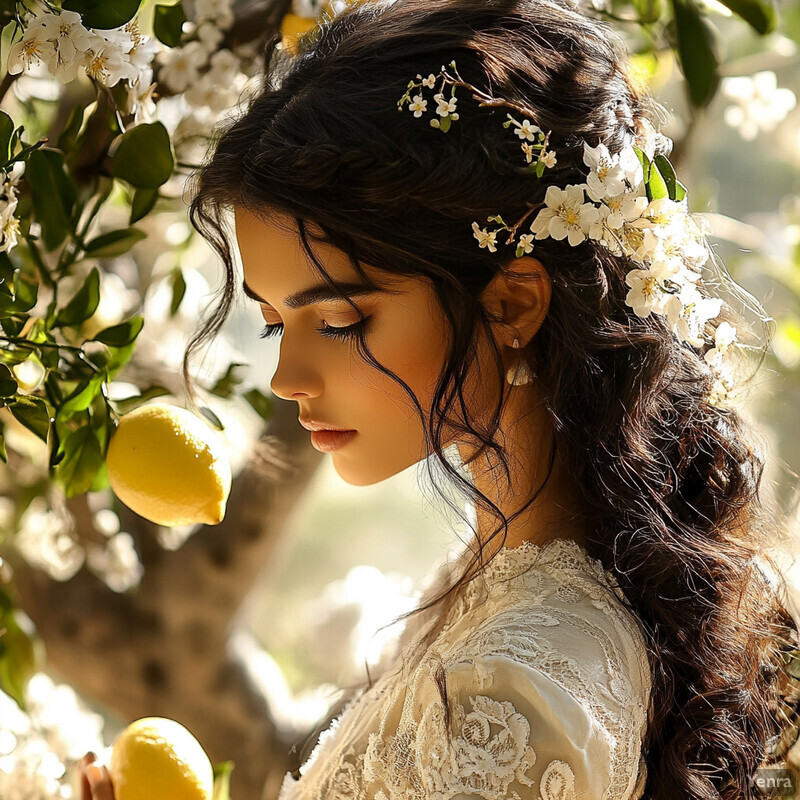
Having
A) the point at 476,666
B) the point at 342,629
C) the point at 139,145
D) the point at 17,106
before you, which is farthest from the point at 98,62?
the point at 342,629

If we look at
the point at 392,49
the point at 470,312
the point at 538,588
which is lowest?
the point at 538,588

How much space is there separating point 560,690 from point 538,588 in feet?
0.32

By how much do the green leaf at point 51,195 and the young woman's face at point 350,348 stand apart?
110mm

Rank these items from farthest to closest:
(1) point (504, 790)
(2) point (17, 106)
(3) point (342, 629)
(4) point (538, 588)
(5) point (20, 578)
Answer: (3) point (342, 629) < (5) point (20, 578) < (2) point (17, 106) < (4) point (538, 588) < (1) point (504, 790)

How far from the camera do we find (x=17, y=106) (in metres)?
0.73

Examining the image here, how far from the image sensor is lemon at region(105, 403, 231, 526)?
20.8 inches

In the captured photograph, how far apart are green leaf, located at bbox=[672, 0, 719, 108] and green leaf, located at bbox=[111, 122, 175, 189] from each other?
1.17 ft

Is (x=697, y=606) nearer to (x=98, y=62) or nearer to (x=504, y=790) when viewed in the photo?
(x=504, y=790)

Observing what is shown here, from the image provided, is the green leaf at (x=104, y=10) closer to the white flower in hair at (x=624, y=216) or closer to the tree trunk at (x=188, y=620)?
the white flower in hair at (x=624, y=216)

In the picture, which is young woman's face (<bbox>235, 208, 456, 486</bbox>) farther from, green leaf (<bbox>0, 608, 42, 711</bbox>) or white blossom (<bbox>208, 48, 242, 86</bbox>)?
green leaf (<bbox>0, 608, 42, 711</bbox>)

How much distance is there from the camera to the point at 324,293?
58 centimetres

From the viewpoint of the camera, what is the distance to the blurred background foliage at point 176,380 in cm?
54

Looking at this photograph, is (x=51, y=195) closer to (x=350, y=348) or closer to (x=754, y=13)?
(x=350, y=348)

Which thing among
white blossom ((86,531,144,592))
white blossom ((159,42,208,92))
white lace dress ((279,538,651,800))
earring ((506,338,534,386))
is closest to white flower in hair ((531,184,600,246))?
earring ((506,338,534,386))
